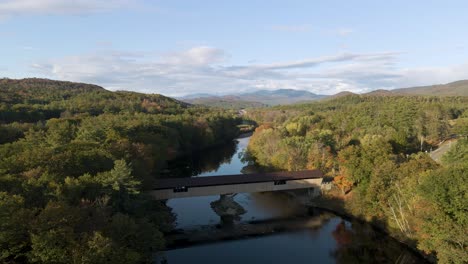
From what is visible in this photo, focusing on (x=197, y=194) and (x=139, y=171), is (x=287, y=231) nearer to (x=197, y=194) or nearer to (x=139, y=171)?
(x=197, y=194)

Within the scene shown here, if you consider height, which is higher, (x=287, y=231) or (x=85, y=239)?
(x=85, y=239)

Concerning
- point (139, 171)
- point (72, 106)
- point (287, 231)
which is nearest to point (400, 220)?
point (287, 231)

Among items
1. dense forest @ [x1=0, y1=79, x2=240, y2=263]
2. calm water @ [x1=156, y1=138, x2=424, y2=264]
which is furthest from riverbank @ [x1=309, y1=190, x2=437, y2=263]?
dense forest @ [x1=0, y1=79, x2=240, y2=263]

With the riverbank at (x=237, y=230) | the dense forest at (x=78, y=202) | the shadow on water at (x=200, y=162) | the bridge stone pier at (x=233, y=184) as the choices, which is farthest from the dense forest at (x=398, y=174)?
the dense forest at (x=78, y=202)

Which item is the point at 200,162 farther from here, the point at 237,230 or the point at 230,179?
the point at 237,230

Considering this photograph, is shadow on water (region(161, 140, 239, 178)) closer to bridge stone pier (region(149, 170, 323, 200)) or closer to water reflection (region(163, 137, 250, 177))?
water reflection (region(163, 137, 250, 177))

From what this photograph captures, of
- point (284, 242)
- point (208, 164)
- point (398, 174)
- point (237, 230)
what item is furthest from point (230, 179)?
point (208, 164)
